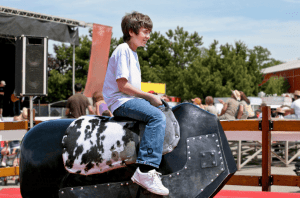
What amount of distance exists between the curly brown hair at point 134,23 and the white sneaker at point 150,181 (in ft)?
3.52

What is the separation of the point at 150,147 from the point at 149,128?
Answer: 136 millimetres

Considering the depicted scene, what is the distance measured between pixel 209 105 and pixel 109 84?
6.90 metres

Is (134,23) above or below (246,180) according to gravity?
above

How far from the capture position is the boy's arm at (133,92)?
243 centimetres

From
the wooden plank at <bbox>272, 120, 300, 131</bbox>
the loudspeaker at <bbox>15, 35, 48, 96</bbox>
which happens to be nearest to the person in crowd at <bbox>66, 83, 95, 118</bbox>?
the loudspeaker at <bbox>15, 35, 48, 96</bbox>

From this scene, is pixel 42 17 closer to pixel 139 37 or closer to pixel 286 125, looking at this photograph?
pixel 286 125

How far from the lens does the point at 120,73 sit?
2.43m

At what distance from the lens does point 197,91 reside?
1240 inches

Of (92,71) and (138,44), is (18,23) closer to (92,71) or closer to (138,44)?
(92,71)

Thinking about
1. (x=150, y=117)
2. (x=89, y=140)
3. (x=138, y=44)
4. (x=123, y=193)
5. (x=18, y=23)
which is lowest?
(x=123, y=193)

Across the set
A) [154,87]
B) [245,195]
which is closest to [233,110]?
[245,195]

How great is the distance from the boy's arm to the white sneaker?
0.52 meters

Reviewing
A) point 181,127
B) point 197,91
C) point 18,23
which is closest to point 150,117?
point 181,127

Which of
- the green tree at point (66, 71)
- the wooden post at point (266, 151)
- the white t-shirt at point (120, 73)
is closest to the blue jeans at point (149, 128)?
the white t-shirt at point (120, 73)
